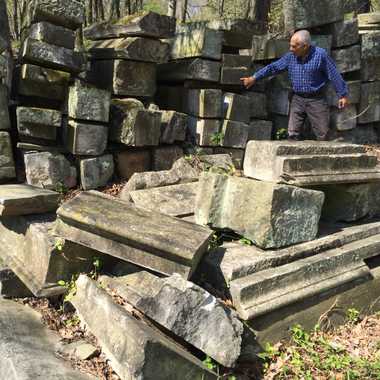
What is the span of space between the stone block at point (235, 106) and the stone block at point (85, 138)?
168 centimetres

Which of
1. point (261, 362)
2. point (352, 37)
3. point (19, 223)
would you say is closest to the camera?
point (261, 362)

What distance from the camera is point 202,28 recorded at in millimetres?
5816

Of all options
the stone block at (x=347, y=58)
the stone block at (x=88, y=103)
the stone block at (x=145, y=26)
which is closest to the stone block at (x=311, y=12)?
the stone block at (x=347, y=58)

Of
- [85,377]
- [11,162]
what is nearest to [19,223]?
[11,162]

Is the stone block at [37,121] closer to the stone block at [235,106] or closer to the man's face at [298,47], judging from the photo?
the stone block at [235,106]

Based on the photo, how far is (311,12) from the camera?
21.2ft

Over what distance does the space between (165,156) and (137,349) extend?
3.36 meters

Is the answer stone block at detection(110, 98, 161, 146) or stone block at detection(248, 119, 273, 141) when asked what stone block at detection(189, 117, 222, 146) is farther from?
stone block at detection(110, 98, 161, 146)

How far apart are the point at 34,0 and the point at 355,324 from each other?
442 centimetres

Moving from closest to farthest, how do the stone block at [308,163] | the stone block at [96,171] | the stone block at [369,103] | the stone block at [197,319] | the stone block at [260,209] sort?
1. the stone block at [197,319]
2. the stone block at [260,209]
3. the stone block at [308,163]
4. the stone block at [96,171]
5. the stone block at [369,103]

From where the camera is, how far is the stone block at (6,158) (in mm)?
4824

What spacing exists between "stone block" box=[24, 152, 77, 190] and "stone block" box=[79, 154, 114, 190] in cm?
14

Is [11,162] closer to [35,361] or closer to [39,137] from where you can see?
[39,137]

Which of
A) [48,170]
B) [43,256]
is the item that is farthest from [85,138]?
[43,256]
